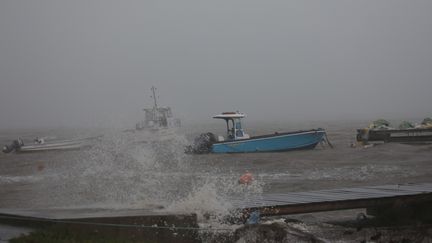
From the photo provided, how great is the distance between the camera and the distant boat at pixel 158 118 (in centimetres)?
4066

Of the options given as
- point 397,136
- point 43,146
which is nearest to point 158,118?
point 43,146

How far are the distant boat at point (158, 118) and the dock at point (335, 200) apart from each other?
104ft

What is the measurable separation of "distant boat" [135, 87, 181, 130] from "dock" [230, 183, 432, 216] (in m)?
31.7

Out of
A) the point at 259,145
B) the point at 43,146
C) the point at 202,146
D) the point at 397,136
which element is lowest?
the point at 397,136

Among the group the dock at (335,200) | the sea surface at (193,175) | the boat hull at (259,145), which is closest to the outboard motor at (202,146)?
the boat hull at (259,145)

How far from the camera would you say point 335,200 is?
824cm

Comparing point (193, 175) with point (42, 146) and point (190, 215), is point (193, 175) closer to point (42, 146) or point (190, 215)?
point (190, 215)

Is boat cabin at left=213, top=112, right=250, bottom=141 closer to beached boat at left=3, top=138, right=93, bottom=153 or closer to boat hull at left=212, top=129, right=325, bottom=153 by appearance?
boat hull at left=212, top=129, right=325, bottom=153

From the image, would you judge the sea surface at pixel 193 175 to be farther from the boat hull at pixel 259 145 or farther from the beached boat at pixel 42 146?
the beached boat at pixel 42 146

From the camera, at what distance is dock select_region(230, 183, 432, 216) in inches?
314

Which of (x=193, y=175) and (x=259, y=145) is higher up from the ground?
(x=259, y=145)

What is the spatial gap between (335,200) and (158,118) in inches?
1316

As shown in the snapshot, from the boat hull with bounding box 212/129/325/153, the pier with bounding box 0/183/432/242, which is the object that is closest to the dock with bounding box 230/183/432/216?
the pier with bounding box 0/183/432/242

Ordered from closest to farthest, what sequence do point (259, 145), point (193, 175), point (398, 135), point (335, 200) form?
point (335, 200)
point (193, 175)
point (259, 145)
point (398, 135)
